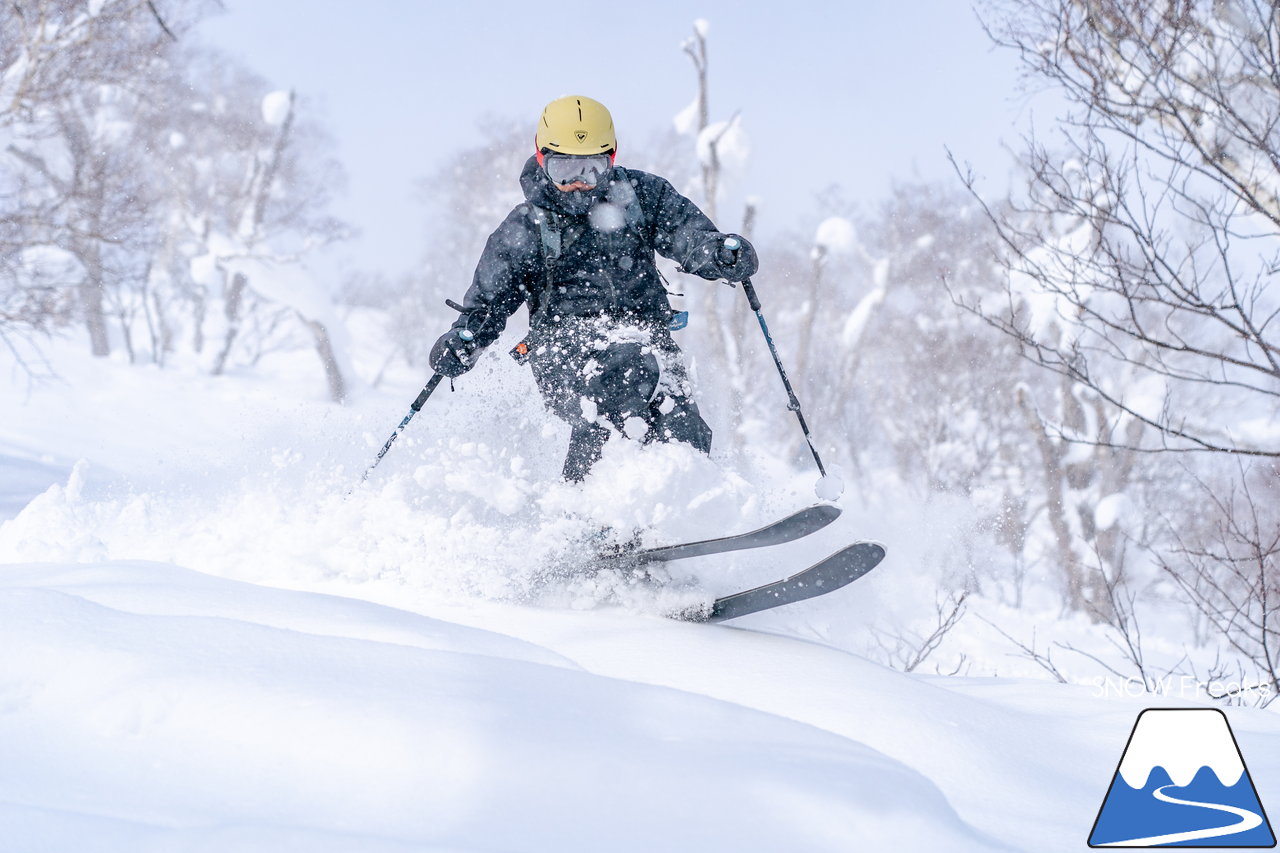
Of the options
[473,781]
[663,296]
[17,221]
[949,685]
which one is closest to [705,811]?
[473,781]

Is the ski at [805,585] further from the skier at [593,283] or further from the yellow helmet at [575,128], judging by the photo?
the yellow helmet at [575,128]

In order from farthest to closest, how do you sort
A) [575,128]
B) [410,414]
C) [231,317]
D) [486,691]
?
[231,317] → [410,414] → [575,128] → [486,691]

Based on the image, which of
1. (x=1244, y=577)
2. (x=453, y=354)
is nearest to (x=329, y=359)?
(x=453, y=354)

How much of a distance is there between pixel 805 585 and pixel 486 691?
1.64 metres

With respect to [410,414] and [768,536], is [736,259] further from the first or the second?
[410,414]

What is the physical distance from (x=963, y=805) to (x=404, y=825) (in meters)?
1.14

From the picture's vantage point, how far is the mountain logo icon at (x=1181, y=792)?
1.61m

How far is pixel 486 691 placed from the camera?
1.77 m

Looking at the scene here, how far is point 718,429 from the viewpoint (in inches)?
280

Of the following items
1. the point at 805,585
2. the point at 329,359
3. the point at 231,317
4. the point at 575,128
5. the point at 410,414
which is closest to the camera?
the point at 805,585

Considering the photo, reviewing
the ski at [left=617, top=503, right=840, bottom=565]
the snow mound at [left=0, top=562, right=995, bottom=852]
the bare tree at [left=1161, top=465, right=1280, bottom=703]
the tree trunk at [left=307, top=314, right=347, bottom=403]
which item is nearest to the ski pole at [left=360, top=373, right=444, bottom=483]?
the ski at [left=617, top=503, right=840, bottom=565]

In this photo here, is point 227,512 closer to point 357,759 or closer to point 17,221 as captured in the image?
point 357,759

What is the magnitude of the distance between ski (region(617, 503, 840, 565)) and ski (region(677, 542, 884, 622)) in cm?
15

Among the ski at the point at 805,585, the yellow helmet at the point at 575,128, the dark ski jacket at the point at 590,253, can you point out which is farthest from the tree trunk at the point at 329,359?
the ski at the point at 805,585
